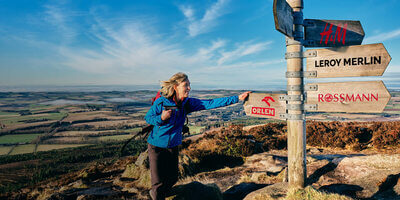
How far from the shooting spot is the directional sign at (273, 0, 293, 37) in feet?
9.91

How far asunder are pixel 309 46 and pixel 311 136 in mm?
7459

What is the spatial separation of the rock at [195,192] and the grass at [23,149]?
55.8 meters

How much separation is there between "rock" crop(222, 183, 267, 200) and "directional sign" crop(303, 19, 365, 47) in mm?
3271

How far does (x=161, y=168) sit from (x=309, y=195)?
96.1 inches

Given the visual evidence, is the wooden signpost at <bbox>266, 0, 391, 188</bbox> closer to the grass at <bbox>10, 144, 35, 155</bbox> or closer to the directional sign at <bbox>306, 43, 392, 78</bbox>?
the directional sign at <bbox>306, 43, 392, 78</bbox>

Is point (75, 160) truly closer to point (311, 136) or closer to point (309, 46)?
point (311, 136)

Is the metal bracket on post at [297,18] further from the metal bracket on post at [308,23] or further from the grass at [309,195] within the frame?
the grass at [309,195]

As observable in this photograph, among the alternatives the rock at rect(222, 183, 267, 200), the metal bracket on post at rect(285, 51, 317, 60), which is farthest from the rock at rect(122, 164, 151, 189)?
the metal bracket on post at rect(285, 51, 317, 60)

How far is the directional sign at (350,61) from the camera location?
10.8 ft

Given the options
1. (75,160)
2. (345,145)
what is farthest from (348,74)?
(75,160)

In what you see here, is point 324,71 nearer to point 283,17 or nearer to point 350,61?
point 350,61

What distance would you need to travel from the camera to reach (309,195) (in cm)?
356

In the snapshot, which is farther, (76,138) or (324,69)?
(76,138)

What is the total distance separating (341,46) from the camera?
3.57 metres
